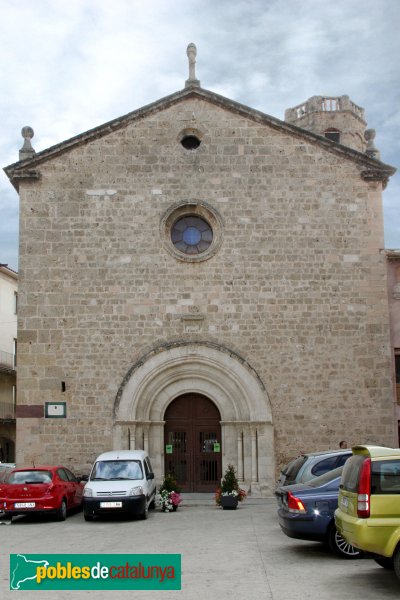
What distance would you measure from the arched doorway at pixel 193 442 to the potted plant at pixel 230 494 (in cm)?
203

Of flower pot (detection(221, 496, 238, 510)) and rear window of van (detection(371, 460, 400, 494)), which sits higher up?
rear window of van (detection(371, 460, 400, 494))

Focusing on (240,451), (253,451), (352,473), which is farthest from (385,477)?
(240,451)

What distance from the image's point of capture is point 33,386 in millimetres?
18922

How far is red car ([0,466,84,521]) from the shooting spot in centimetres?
1546

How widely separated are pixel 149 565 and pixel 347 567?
2588 mm

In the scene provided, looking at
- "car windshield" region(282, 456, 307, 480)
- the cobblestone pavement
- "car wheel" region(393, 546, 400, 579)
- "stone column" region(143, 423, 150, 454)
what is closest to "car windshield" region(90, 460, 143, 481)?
the cobblestone pavement

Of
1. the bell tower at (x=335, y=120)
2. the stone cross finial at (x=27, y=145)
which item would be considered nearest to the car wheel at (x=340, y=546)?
the stone cross finial at (x=27, y=145)

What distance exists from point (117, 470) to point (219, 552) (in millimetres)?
5608

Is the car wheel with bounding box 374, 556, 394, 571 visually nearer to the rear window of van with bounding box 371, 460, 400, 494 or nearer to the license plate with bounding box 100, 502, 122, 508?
the rear window of van with bounding box 371, 460, 400, 494

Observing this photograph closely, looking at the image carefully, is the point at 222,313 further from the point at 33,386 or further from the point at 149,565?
the point at 149,565

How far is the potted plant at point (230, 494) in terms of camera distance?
16.9 m

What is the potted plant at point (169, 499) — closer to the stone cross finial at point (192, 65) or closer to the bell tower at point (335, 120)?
the stone cross finial at point (192, 65)

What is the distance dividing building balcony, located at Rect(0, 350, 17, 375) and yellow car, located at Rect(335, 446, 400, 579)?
24.5 meters

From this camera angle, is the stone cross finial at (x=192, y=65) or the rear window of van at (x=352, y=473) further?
the stone cross finial at (x=192, y=65)
